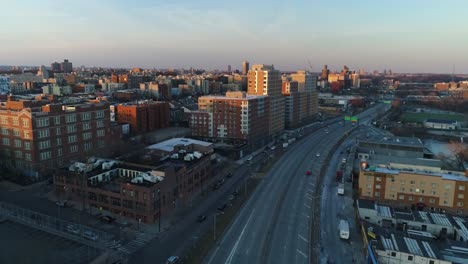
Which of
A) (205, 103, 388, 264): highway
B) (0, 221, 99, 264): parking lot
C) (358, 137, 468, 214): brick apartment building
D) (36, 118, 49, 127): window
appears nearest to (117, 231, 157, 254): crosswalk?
(0, 221, 99, 264): parking lot

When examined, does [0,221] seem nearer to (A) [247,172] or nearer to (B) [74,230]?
(B) [74,230]

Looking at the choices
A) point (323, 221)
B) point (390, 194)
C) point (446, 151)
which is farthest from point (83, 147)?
point (446, 151)

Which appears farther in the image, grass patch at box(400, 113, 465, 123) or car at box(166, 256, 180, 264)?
grass patch at box(400, 113, 465, 123)

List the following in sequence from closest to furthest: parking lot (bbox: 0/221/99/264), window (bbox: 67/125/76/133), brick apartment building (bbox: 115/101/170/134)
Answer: parking lot (bbox: 0/221/99/264), window (bbox: 67/125/76/133), brick apartment building (bbox: 115/101/170/134)

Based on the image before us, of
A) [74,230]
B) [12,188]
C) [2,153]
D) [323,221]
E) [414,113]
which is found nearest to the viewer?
[74,230]

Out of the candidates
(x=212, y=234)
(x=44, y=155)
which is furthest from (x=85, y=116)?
(x=212, y=234)

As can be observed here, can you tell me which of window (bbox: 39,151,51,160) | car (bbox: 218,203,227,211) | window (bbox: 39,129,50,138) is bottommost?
car (bbox: 218,203,227,211)

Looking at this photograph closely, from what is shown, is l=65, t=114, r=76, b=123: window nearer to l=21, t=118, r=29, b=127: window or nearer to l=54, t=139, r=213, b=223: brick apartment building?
l=21, t=118, r=29, b=127: window

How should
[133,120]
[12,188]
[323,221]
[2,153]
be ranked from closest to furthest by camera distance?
1. [323,221]
2. [12,188]
3. [2,153]
4. [133,120]
